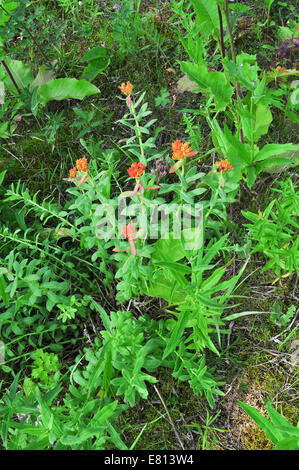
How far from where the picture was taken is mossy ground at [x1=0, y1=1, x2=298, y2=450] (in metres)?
1.47

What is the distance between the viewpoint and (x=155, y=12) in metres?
2.34

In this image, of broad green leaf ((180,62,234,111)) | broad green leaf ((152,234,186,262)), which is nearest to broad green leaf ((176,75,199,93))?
broad green leaf ((180,62,234,111))

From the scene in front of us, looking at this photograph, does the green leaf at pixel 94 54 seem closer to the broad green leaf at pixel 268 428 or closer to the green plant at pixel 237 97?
the green plant at pixel 237 97

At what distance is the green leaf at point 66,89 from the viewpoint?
2.07 m

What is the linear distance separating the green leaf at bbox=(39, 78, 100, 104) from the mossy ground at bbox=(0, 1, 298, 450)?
0.36ft

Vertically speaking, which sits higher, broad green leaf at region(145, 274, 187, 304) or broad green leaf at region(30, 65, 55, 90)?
broad green leaf at region(30, 65, 55, 90)

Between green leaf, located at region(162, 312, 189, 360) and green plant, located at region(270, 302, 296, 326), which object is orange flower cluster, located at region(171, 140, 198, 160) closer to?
green leaf, located at region(162, 312, 189, 360)

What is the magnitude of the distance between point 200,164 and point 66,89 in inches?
32.2

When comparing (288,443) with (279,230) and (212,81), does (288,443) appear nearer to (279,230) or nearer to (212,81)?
(279,230)

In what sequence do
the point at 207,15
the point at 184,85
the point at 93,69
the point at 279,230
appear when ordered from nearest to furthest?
the point at 279,230
the point at 207,15
the point at 184,85
the point at 93,69

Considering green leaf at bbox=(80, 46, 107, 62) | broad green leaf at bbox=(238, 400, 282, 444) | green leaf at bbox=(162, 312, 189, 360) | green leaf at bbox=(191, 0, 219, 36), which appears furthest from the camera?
green leaf at bbox=(80, 46, 107, 62)

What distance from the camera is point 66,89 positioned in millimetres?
2094

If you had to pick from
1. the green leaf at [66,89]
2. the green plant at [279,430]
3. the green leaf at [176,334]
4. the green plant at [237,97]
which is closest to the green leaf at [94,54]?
the green leaf at [66,89]

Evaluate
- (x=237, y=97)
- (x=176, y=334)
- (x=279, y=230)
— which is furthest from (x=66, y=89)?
(x=176, y=334)
